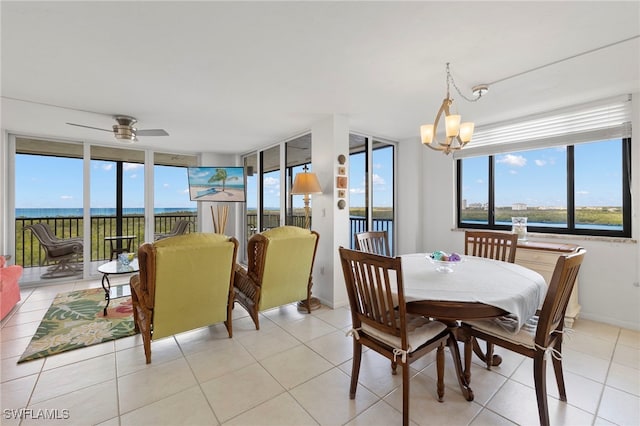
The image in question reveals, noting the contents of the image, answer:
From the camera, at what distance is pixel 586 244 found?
306 cm

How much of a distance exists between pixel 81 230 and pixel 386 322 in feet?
18.4

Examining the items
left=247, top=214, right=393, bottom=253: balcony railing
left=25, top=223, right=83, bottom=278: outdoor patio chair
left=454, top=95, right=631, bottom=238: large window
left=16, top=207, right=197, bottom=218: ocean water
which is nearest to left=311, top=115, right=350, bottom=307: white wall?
left=247, top=214, right=393, bottom=253: balcony railing

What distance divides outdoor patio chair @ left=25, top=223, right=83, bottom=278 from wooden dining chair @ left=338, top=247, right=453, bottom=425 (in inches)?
203

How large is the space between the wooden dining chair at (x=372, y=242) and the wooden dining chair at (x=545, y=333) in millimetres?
1204

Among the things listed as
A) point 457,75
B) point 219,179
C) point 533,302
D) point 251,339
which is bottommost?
point 251,339

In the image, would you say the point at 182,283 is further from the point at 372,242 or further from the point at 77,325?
the point at 372,242

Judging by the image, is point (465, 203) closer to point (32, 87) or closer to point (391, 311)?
point (391, 311)

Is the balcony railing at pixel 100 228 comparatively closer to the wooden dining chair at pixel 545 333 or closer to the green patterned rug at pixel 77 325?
the green patterned rug at pixel 77 325

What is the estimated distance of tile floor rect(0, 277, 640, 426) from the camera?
1.65 metres

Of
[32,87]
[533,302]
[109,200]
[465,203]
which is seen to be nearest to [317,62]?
[533,302]

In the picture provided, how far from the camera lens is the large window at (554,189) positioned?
118 inches

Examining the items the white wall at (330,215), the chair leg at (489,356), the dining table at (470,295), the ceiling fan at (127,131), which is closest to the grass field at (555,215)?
the dining table at (470,295)

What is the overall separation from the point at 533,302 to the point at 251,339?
2317 millimetres

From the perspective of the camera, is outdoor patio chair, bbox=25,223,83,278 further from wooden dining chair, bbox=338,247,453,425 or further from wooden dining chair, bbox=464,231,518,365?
wooden dining chair, bbox=464,231,518,365
